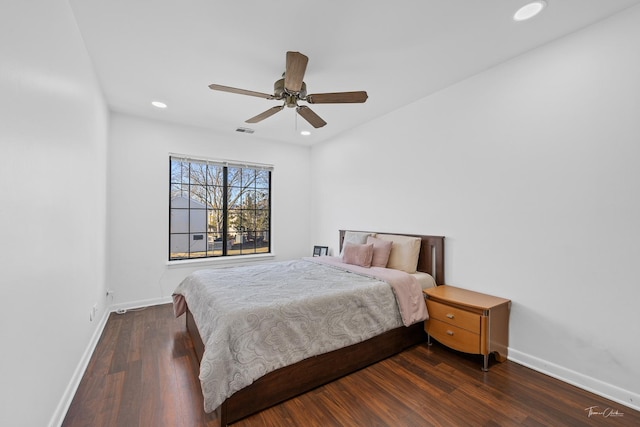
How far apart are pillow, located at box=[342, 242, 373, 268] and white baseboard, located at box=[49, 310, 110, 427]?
8.85 ft

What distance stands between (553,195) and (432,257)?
1.28m

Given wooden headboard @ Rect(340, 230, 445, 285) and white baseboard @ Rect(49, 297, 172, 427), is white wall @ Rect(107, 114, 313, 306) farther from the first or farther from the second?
wooden headboard @ Rect(340, 230, 445, 285)

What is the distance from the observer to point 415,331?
281 cm

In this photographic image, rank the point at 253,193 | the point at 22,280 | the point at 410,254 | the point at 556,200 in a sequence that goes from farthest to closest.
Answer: the point at 253,193 → the point at 410,254 → the point at 556,200 → the point at 22,280

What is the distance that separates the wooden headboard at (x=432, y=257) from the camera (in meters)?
3.08

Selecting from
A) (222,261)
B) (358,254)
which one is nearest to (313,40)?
(358,254)

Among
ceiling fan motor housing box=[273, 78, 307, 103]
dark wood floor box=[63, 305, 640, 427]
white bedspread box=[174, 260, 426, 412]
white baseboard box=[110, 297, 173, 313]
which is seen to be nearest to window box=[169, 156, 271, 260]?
white baseboard box=[110, 297, 173, 313]

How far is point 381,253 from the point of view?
337cm

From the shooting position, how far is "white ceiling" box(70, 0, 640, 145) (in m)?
1.93

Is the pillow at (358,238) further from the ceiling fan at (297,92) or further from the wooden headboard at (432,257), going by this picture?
the ceiling fan at (297,92)

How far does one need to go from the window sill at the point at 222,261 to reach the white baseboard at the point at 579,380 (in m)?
3.80

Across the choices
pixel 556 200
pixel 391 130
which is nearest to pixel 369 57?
pixel 391 130

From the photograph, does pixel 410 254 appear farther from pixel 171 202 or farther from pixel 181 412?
pixel 171 202

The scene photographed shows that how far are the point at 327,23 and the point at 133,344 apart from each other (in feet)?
11.2
